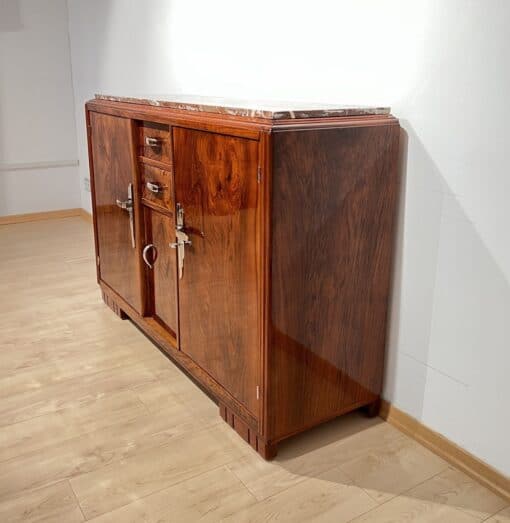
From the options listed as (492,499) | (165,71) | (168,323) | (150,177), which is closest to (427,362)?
(492,499)

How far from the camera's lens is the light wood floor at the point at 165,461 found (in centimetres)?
149

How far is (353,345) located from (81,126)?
3437mm

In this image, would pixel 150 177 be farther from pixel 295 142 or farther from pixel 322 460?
pixel 322 460

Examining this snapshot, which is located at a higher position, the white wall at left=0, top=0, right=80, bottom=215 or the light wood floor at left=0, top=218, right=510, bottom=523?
the white wall at left=0, top=0, right=80, bottom=215

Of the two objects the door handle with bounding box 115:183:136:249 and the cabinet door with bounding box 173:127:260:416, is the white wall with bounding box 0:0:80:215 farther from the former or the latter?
the cabinet door with bounding box 173:127:260:416

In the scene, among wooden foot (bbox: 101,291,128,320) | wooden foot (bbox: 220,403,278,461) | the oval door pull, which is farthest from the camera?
wooden foot (bbox: 101,291,128,320)

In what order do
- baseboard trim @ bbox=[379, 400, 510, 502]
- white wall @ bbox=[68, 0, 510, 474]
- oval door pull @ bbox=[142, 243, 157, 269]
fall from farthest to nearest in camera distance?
oval door pull @ bbox=[142, 243, 157, 269] < baseboard trim @ bbox=[379, 400, 510, 502] < white wall @ bbox=[68, 0, 510, 474]

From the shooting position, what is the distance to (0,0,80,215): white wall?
417cm

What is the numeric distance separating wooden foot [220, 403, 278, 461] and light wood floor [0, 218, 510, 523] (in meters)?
0.02

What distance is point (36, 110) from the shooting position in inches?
172

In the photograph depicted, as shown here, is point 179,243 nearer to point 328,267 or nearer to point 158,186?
point 158,186

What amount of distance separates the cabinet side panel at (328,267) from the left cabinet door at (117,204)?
0.93m

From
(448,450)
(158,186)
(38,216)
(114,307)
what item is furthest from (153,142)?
(38,216)

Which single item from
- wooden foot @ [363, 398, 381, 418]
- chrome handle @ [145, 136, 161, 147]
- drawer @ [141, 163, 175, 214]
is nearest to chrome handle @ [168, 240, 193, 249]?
drawer @ [141, 163, 175, 214]
